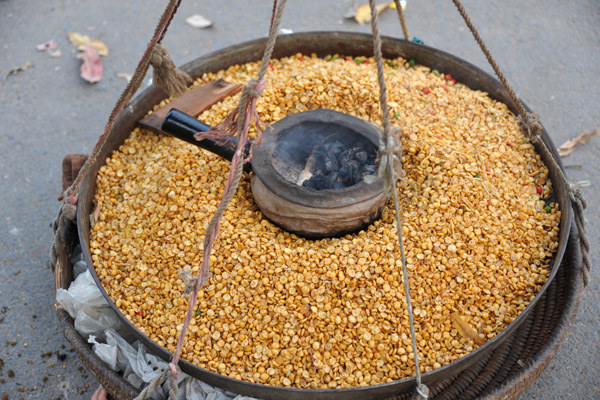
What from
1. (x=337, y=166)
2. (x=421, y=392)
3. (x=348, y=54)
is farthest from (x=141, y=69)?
(x=421, y=392)

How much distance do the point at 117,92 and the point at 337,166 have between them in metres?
2.48

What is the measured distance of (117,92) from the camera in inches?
170

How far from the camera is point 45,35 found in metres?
4.77

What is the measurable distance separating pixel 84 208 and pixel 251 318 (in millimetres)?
968

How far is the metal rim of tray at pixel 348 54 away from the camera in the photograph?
6.74 feet

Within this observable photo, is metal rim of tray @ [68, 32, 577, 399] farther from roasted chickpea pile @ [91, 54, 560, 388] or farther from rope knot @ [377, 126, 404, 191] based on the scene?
rope knot @ [377, 126, 404, 191]

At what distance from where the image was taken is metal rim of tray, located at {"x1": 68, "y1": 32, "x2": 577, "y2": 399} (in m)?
2.05

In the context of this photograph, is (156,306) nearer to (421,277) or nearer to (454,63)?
(421,277)

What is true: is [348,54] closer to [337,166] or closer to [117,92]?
[337,166]

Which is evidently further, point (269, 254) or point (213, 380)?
point (269, 254)

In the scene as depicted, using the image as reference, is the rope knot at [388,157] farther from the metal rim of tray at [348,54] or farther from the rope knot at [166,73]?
the rope knot at [166,73]

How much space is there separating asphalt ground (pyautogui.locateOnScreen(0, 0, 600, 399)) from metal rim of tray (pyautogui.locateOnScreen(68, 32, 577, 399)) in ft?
2.52

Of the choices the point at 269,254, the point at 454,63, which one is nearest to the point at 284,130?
the point at 269,254

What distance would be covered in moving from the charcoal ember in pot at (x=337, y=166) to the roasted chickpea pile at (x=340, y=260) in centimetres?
23
